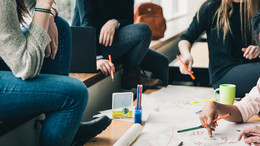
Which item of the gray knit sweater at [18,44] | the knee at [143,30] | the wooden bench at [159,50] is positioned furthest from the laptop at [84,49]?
the gray knit sweater at [18,44]

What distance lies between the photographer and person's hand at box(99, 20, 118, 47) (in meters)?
1.73

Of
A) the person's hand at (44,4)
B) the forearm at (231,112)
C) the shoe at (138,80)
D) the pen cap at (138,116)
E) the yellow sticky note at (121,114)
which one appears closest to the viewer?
the person's hand at (44,4)

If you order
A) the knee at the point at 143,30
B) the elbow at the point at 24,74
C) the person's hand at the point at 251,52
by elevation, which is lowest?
the person's hand at the point at 251,52

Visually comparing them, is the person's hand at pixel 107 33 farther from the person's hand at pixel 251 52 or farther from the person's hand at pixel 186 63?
the person's hand at pixel 251 52

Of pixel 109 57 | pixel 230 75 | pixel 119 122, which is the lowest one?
pixel 119 122

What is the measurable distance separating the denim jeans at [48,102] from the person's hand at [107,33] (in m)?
0.80

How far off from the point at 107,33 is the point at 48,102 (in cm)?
89

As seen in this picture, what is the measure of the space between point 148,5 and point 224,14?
1593 millimetres

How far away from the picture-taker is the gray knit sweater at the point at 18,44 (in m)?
0.83

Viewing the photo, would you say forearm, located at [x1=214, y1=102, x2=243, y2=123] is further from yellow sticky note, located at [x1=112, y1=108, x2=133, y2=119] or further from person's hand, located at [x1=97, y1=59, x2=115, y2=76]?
person's hand, located at [x1=97, y1=59, x2=115, y2=76]

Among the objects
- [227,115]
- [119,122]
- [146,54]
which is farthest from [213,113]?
[146,54]

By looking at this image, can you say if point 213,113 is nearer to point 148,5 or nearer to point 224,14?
point 224,14

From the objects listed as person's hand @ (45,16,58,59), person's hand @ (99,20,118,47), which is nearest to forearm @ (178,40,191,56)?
person's hand @ (99,20,118,47)

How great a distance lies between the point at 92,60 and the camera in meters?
1.68
